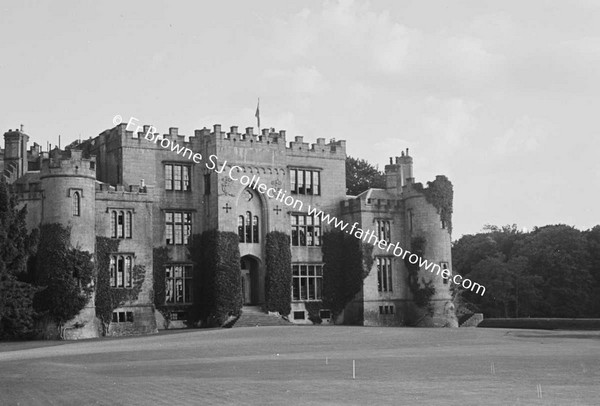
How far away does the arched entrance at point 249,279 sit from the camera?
5597 centimetres

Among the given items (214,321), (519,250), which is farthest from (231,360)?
(519,250)

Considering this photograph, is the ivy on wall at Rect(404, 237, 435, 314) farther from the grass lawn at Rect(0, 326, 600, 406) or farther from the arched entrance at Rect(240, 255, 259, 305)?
the grass lawn at Rect(0, 326, 600, 406)

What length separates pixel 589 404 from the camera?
1703 centimetres

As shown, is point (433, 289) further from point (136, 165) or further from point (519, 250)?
point (519, 250)

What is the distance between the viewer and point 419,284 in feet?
191

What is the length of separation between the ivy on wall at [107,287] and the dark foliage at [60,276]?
181 centimetres

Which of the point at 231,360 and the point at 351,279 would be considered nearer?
the point at 231,360

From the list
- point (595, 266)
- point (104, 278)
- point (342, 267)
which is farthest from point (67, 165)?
point (595, 266)

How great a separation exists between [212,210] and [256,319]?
7.18 m

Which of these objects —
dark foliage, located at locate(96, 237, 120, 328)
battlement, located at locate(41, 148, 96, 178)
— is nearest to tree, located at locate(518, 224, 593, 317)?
dark foliage, located at locate(96, 237, 120, 328)

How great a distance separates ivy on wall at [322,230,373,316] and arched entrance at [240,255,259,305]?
190 inches

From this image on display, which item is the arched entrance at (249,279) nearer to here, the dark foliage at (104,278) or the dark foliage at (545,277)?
the dark foliage at (104,278)

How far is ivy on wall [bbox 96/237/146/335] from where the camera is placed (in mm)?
48250

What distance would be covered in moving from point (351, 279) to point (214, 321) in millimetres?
10252
